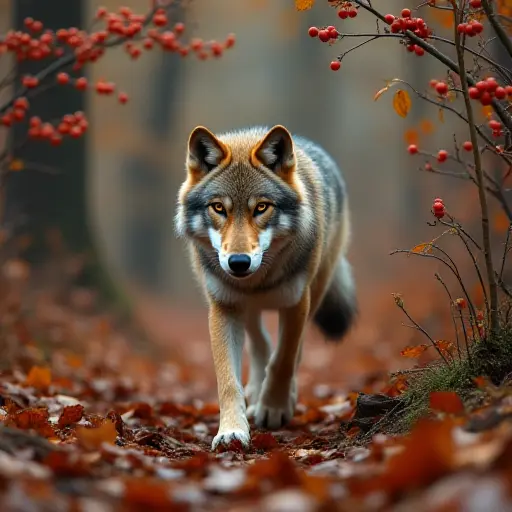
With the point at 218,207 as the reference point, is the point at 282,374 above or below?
below

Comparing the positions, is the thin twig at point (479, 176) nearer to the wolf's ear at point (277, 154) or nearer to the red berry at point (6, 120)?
the wolf's ear at point (277, 154)

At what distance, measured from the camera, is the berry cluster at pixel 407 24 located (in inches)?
156

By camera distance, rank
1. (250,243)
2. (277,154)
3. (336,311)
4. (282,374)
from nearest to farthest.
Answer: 1. (250,243)
2. (277,154)
3. (282,374)
4. (336,311)

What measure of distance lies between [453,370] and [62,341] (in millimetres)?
5872

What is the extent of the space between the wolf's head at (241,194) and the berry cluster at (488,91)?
1413 millimetres

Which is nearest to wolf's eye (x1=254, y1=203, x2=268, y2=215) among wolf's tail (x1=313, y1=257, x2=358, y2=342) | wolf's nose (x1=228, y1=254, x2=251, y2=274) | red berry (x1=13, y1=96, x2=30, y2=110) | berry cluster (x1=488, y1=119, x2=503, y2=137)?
wolf's nose (x1=228, y1=254, x2=251, y2=274)

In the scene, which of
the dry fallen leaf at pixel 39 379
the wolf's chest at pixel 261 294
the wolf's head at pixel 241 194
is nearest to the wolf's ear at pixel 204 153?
the wolf's head at pixel 241 194

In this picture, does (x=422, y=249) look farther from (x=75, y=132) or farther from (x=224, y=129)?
(x=224, y=129)

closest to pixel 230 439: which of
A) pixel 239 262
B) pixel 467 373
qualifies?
pixel 239 262

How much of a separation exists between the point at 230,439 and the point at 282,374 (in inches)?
44.7

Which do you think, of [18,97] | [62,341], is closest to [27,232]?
[62,341]

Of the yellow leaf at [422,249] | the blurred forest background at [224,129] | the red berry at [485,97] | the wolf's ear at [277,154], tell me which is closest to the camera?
the red berry at [485,97]

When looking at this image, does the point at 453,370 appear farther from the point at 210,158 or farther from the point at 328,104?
the point at 328,104

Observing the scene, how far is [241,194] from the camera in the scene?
4.70 m
